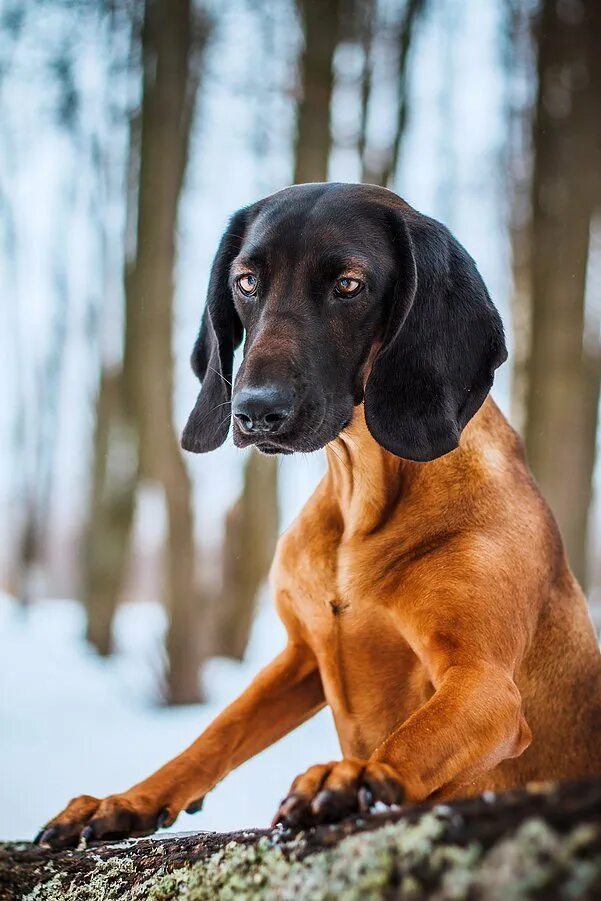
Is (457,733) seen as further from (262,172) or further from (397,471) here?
(262,172)

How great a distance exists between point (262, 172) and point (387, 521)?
15.6 ft

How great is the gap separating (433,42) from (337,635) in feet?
17.0

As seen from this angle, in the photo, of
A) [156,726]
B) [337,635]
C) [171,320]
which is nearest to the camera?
[337,635]

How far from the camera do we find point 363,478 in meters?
2.21

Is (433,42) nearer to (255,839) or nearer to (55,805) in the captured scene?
(55,805)

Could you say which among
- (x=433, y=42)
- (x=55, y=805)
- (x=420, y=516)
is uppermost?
(x=433, y=42)

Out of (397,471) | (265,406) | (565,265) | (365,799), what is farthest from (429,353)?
(565,265)

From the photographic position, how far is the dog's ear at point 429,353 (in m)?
2.01

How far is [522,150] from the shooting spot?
6.38 m

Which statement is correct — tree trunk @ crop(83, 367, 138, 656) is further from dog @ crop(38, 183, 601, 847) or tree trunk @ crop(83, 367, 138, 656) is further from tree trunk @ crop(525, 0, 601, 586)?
dog @ crop(38, 183, 601, 847)

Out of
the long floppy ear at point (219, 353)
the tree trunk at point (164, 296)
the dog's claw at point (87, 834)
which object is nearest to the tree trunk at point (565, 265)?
the tree trunk at point (164, 296)

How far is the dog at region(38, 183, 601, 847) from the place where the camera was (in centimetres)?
189

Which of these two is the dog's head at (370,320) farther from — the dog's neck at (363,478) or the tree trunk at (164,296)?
the tree trunk at (164,296)

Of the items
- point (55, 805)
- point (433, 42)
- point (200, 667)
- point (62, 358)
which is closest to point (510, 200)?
point (433, 42)
